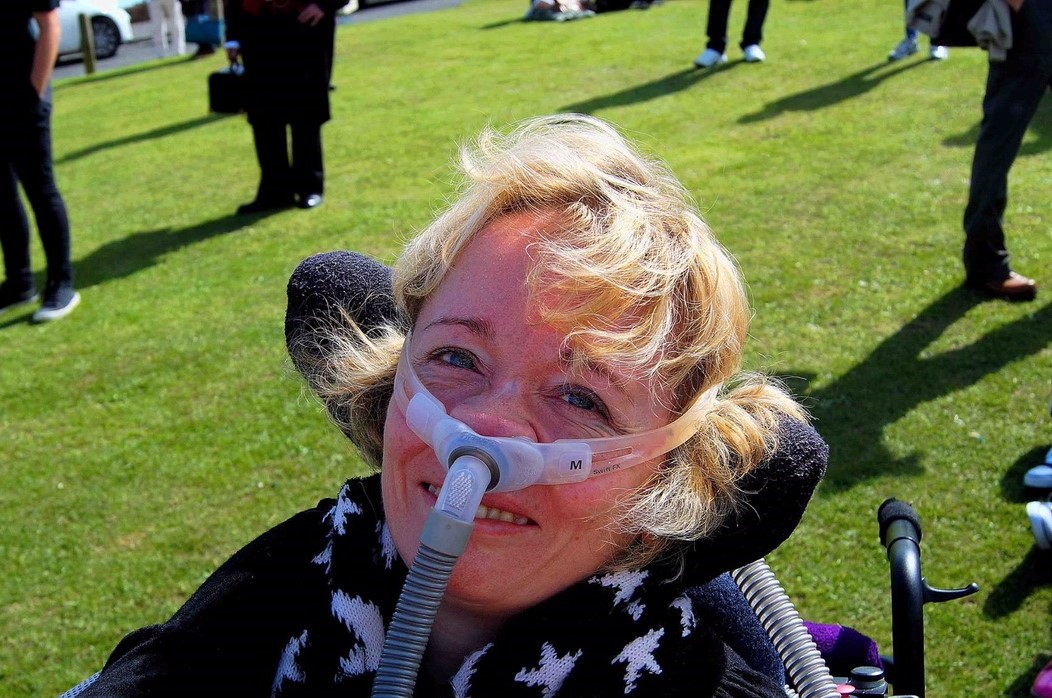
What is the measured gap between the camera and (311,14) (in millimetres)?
7062

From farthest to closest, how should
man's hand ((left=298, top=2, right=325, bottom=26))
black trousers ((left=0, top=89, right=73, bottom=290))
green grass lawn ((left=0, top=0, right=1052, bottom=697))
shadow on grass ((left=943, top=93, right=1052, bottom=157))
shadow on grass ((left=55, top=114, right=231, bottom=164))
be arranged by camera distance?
shadow on grass ((left=55, top=114, right=231, bottom=164))
shadow on grass ((left=943, top=93, right=1052, bottom=157))
man's hand ((left=298, top=2, right=325, bottom=26))
black trousers ((left=0, top=89, right=73, bottom=290))
green grass lawn ((left=0, top=0, right=1052, bottom=697))

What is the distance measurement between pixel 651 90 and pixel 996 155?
618cm

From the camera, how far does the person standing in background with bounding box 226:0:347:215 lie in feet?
23.3

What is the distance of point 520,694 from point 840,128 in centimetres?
780

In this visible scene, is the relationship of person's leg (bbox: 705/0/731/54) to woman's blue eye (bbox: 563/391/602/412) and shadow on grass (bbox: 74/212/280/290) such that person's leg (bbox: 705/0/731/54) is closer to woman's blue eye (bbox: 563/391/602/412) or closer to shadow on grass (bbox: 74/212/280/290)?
shadow on grass (bbox: 74/212/280/290)

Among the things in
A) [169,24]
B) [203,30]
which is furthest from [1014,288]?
[169,24]

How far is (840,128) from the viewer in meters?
8.54

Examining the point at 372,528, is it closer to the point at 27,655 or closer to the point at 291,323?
the point at 291,323

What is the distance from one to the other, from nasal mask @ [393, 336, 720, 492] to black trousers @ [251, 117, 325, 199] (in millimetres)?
6420

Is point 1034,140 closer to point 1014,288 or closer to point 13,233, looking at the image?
point 1014,288

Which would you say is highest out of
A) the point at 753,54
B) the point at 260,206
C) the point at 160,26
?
the point at 753,54

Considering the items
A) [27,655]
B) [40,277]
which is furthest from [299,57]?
[27,655]

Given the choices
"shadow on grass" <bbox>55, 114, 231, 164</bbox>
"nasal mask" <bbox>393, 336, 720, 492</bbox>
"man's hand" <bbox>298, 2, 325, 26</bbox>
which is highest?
"nasal mask" <bbox>393, 336, 720, 492</bbox>

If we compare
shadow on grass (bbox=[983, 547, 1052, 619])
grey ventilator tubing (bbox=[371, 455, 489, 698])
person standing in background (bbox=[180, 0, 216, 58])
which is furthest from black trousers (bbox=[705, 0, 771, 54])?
grey ventilator tubing (bbox=[371, 455, 489, 698])
